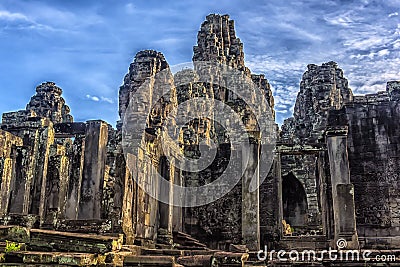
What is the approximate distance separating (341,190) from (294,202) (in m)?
10.2

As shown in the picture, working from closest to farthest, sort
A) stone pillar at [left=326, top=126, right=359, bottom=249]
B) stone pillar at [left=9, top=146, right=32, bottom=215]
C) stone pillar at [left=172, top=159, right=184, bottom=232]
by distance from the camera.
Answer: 1. stone pillar at [left=326, top=126, right=359, bottom=249]
2. stone pillar at [left=9, top=146, right=32, bottom=215]
3. stone pillar at [left=172, top=159, right=184, bottom=232]

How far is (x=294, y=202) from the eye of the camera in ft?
76.0

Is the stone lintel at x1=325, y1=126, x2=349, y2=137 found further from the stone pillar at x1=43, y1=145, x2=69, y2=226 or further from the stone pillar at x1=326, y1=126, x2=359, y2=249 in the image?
the stone pillar at x1=43, y1=145, x2=69, y2=226

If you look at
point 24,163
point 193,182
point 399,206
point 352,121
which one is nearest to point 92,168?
point 24,163

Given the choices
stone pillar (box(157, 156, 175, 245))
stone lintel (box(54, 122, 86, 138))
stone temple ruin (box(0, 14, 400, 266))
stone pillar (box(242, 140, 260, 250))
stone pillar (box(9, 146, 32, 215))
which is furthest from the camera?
stone lintel (box(54, 122, 86, 138))

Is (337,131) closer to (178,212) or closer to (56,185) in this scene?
(178,212)

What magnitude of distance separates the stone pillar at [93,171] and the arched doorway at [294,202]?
1076 centimetres

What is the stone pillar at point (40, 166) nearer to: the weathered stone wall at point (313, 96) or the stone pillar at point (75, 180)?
the stone pillar at point (75, 180)

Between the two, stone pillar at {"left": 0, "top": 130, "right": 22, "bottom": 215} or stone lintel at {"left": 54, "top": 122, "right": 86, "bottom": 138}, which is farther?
stone lintel at {"left": 54, "top": 122, "right": 86, "bottom": 138}

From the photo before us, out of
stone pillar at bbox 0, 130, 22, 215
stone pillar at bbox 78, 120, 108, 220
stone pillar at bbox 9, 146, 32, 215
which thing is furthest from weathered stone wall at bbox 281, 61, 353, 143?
stone pillar at bbox 0, 130, 22, 215

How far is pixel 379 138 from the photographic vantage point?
1627 cm

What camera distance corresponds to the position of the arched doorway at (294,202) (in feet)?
74.9

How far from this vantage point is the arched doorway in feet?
74.9

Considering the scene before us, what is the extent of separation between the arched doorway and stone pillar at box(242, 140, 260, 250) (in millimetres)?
8104
